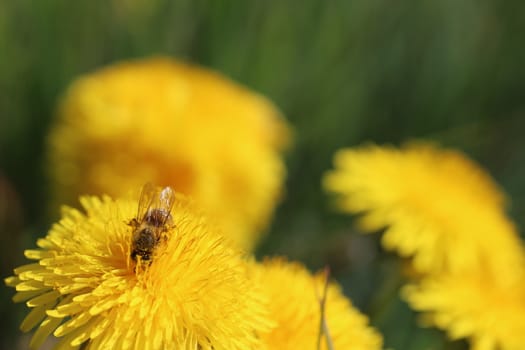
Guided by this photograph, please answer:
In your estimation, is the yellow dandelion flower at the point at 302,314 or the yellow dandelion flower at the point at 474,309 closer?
the yellow dandelion flower at the point at 302,314

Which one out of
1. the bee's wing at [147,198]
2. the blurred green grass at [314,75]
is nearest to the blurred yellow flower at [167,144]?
the blurred green grass at [314,75]

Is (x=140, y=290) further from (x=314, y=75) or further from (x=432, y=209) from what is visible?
(x=314, y=75)

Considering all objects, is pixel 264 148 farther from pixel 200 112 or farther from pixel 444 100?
pixel 444 100

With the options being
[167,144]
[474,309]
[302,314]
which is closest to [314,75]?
[167,144]

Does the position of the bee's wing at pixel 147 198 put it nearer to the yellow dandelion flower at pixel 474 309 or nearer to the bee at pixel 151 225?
the bee at pixel 151 225

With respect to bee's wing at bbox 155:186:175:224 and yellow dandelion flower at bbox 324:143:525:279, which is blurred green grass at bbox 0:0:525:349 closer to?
yellow dandelion flower at bbox 324:143:525:279
